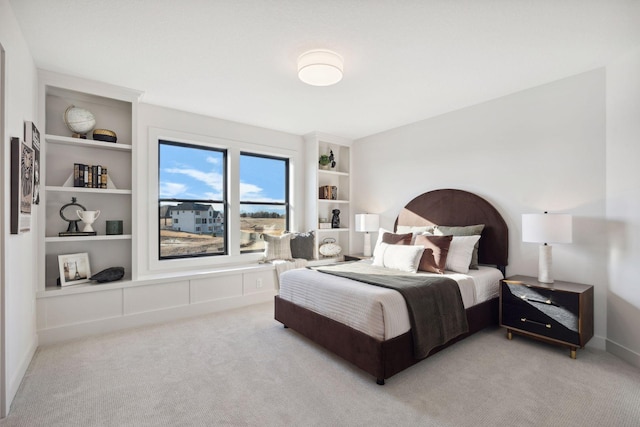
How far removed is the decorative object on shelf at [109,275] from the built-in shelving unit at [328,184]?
101 inches

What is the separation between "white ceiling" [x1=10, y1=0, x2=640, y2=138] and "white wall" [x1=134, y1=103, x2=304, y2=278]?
1.26 feet

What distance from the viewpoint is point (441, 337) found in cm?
241

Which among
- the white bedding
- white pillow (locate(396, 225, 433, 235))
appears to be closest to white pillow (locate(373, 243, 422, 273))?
the white bedding

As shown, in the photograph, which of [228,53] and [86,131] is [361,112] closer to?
[228,53]

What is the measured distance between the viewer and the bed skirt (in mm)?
2107

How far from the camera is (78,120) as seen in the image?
3.03 meters

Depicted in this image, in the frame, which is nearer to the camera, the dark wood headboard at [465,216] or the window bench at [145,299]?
the window bench at [145,299]

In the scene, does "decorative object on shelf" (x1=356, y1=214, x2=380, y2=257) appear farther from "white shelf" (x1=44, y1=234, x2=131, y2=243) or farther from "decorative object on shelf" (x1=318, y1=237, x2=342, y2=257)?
"white shelf" (x1=44, y1=234, x2=131, y2=243)

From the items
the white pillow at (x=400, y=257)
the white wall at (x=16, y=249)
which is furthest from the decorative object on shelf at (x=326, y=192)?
the white wall at (x=16, y=249)

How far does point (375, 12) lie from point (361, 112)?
1.91 metres

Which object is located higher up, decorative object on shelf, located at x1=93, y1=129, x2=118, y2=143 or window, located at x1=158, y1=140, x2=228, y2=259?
decorative object on shelf, located at x1=93, y1=129, x2=118, y2=143

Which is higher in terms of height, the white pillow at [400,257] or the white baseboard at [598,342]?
the white pillow at [400,257]

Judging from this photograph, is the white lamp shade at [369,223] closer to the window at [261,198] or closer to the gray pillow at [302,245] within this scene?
the gray pillow at [302,245]

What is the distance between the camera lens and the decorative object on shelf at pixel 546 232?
2596mm
